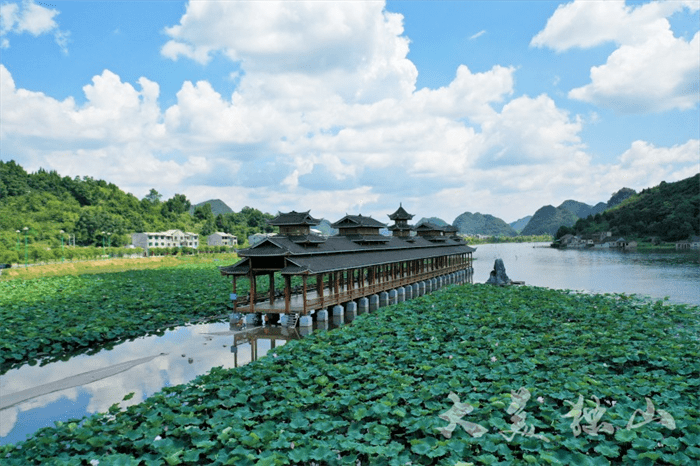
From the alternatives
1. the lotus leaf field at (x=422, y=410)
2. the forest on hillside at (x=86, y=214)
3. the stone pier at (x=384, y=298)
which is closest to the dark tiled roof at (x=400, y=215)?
the stone pier at (x=384, y=298)

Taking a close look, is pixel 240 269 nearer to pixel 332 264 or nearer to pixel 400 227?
pixel 332 264

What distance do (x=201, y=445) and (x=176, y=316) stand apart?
15.6 metres

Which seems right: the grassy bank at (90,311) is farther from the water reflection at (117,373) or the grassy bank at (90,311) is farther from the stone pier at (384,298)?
the stone pier at (384,298)

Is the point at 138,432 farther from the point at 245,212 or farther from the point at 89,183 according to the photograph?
the point at 245,212

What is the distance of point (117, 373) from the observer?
1302cm

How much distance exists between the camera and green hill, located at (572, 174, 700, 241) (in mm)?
83875

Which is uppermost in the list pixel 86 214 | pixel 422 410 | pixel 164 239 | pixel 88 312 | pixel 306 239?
pixel 86 214

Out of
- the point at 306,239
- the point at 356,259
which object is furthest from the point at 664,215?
the point at 306,239

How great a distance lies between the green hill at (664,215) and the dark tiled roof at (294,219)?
3474 inches

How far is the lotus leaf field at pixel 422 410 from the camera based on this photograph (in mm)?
6434

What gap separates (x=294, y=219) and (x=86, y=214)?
61.5 meters

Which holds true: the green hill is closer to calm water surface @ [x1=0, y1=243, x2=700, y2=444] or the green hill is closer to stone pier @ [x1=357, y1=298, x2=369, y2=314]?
stone pier @ [x1=357, y1=298, x2=369, y2=314]

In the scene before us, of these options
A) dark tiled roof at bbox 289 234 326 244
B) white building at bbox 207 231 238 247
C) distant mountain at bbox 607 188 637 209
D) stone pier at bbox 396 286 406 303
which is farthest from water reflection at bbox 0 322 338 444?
distant mountain at bbox 607 188 637 209

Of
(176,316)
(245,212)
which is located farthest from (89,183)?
(176,316)
